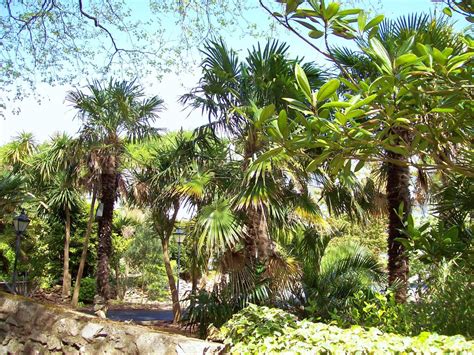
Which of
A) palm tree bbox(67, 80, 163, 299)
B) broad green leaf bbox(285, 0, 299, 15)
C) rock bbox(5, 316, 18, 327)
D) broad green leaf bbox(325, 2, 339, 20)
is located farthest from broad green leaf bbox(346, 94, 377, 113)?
palm tree bbox(67, 80, 163, 299)

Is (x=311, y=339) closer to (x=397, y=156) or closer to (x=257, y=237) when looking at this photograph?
(x=257, y=237)

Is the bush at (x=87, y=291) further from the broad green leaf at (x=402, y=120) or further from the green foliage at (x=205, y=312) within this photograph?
the broad green leaf at (x=402, y=120)

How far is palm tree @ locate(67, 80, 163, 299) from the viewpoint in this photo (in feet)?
46.2

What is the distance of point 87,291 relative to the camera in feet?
72.4

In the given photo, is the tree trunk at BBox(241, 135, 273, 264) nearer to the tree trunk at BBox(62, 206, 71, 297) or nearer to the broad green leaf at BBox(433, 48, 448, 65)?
the broad green leaf at BBox(433, 48, 448, 65)

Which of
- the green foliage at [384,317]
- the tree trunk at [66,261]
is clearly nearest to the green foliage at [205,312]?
the green foliage at [384,317]

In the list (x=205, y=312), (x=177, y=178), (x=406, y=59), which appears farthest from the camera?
(x=177, y=178)

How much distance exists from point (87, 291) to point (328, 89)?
2090 centimetres

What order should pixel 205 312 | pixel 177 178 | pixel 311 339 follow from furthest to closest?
1. pixel 177 178
2. pixel 205 312
3. pixel 311 339

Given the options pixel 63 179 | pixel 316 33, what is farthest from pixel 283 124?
pixel 63 179

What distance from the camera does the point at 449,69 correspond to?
3.25 metres

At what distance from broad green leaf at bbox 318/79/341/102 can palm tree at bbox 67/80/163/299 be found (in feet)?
36.3

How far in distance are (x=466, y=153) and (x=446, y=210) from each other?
7.46ft

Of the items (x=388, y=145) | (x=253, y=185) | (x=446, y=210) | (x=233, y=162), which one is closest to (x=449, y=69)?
(x=388, y=145)
